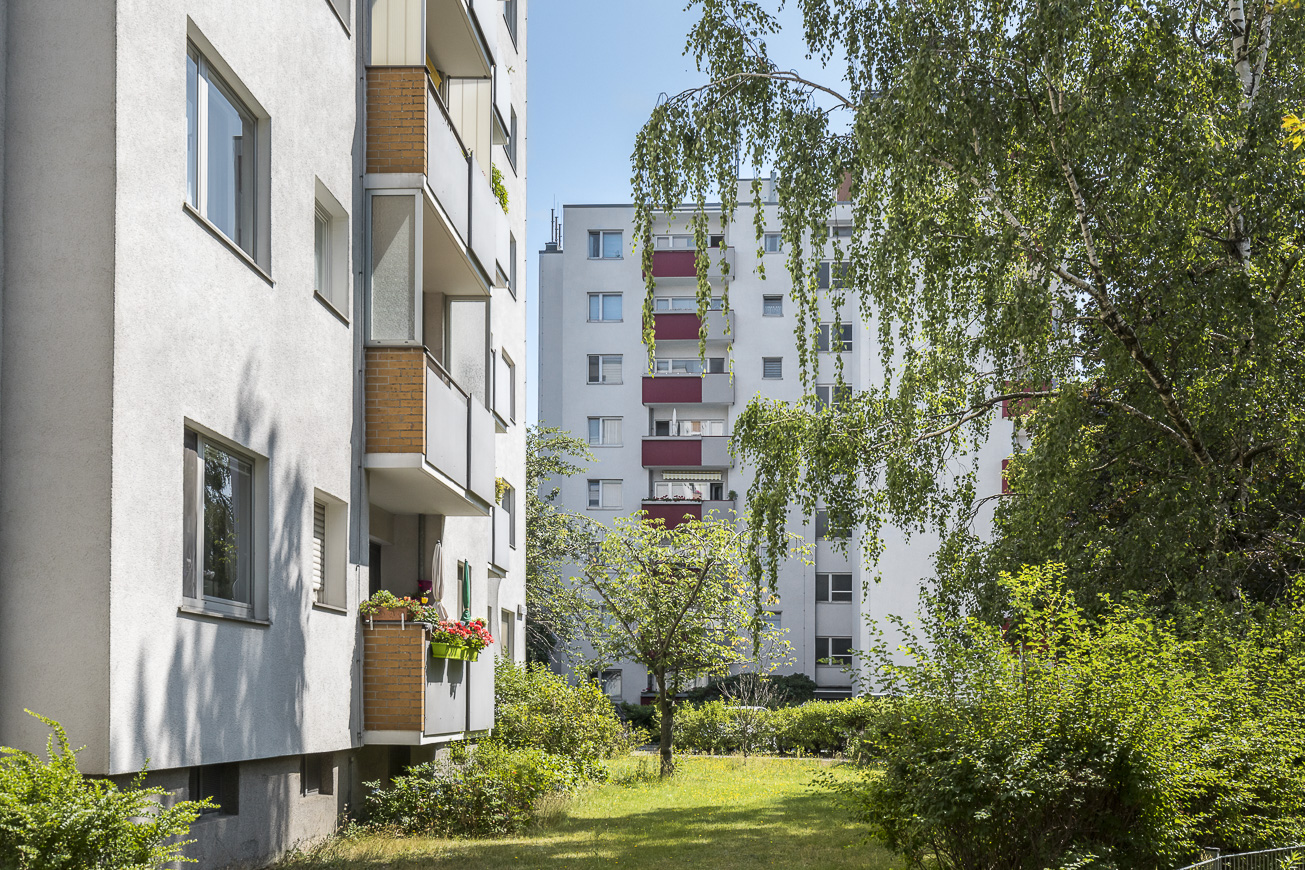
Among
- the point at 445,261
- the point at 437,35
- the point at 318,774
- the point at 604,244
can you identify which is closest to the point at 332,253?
the point at 445,261

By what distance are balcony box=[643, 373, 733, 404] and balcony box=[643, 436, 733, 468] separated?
5.18ft

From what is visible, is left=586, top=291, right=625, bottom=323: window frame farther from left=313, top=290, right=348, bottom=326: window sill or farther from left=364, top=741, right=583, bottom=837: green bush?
left=313, top=290, right=348, bottom=326: window sill

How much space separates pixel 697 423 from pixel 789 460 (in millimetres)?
36743

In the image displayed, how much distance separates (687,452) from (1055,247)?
3767 centimetres

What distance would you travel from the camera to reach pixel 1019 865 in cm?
933

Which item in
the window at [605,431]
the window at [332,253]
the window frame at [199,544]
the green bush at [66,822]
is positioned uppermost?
the window at [605,431]

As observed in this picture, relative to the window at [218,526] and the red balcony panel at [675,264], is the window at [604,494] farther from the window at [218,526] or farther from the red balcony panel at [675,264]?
the window at [218,526]

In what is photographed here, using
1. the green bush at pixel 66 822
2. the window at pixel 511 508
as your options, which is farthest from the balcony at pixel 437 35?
the window at pixel 511 508

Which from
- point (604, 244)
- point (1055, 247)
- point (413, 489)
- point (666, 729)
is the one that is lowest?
point (666, 729)

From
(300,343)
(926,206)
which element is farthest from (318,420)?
(926,206)

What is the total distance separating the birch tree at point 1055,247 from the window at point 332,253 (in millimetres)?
3204

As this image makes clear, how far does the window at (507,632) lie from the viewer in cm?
2603

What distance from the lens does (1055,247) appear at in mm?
12914

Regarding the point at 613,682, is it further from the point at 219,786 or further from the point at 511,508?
the point at 219,786
